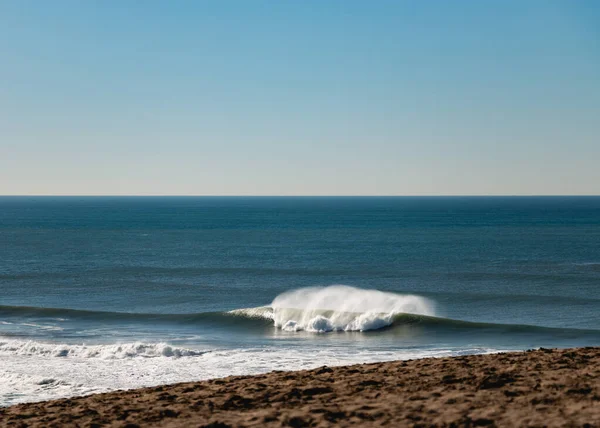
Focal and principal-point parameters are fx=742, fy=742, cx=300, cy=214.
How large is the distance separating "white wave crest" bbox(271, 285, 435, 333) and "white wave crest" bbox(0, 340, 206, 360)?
7584 millimetres

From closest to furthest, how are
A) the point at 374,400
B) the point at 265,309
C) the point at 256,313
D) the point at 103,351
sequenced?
the point at 374,400 → the point at 103,351 → the point at 256,313 → the point at 265,309

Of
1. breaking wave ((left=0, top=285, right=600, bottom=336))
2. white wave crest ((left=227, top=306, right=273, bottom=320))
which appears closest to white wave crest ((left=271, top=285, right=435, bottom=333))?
breaking wave ((left=0, top=285, right=600, bottom=336))

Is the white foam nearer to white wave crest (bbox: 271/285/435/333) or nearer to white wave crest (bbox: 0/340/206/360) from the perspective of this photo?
white wave crest (bbox: 0/340/206/360)

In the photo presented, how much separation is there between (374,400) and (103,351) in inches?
591

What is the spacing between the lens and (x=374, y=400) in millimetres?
10508

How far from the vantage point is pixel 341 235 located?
98.4 m

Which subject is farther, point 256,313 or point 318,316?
point 256,313

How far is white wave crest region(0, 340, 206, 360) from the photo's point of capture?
23062 mm

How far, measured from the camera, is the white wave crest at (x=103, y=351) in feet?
75.7

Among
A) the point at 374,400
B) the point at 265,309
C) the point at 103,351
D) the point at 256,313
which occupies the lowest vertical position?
the point at 256,313

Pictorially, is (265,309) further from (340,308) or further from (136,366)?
(136,366)

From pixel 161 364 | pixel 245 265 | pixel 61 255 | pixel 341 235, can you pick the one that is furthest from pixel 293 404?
pixel 341 235

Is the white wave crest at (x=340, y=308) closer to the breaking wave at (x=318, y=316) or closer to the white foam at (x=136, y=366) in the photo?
the breaking wave at (x=318, y=316)

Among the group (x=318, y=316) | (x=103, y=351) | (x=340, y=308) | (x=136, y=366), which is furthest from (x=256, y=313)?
(x=136, y=366)
